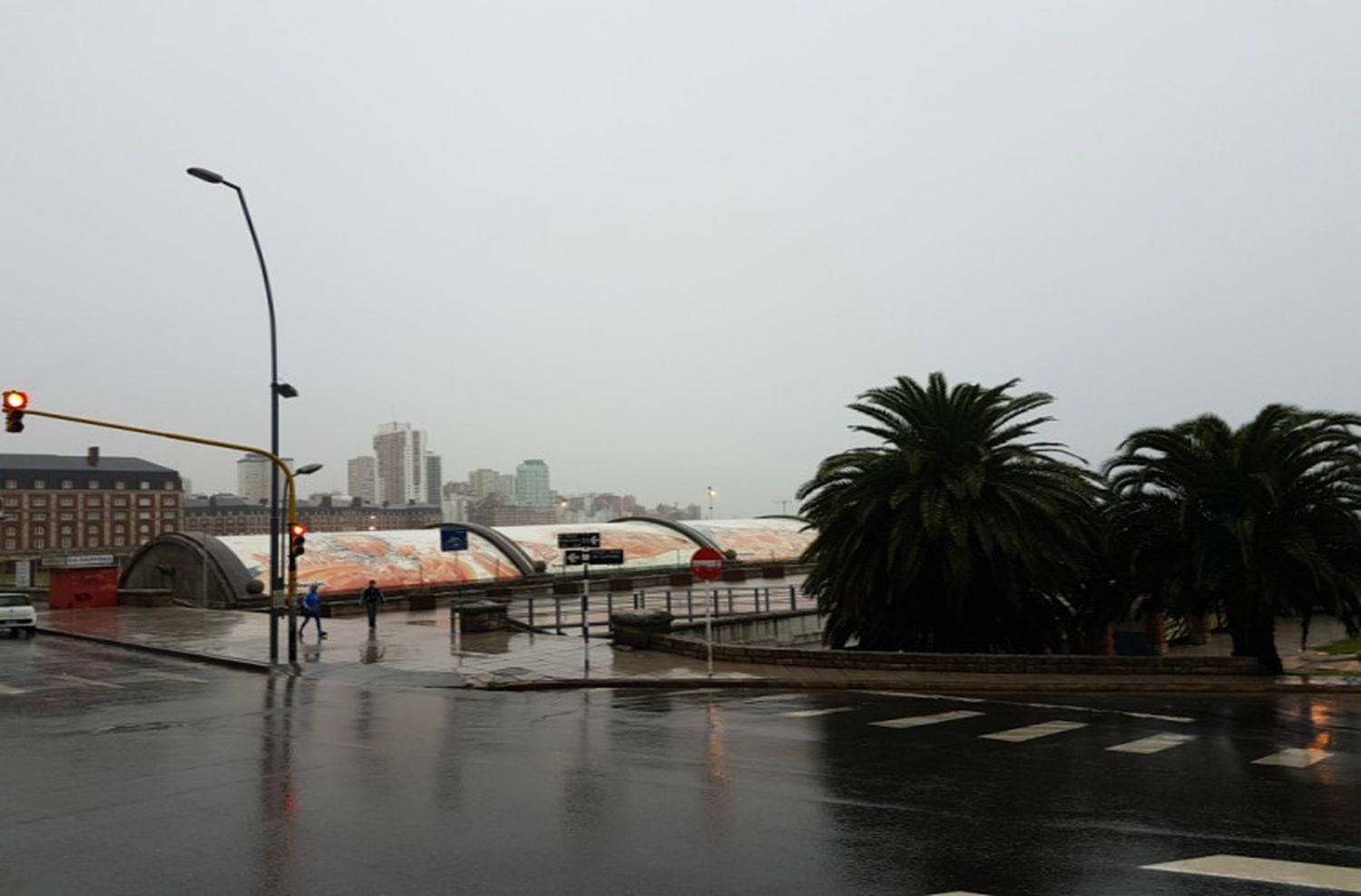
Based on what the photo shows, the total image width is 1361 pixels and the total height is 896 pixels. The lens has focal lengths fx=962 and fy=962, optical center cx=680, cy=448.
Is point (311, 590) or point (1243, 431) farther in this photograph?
point (311, 590)

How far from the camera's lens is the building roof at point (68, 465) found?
494 feet

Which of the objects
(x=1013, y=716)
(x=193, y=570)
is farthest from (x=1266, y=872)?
(x=193, y=570)

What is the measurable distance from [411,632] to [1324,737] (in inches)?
916

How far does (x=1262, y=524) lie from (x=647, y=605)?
23.9 m

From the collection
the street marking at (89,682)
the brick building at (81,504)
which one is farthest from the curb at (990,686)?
the brick building at (81,504)

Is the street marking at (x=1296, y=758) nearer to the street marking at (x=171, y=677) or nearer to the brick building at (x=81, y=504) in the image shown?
the street marking at (x=171, y=677)

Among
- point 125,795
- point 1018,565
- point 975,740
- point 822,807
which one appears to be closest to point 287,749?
point 125,795

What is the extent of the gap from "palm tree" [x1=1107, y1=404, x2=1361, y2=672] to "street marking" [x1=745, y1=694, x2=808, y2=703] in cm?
860

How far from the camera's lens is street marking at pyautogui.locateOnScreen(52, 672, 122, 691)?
752 inches

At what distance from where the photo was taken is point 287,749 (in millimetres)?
12453

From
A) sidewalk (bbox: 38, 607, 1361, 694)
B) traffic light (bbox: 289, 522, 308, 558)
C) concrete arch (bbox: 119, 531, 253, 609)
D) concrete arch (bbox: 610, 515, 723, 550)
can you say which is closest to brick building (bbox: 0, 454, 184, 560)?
concrete arch (bbox: 610, 515, 723, 550)

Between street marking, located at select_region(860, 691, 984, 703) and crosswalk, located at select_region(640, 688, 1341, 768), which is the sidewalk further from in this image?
crosswalk, located at select_region(640, 688, 1341, 768)

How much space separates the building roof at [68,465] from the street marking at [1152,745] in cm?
16658

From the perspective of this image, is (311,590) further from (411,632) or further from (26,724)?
(26,724)
